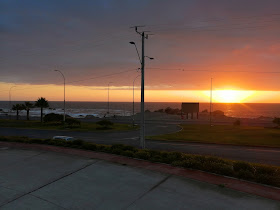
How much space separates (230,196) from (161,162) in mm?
4453

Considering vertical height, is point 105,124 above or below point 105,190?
below

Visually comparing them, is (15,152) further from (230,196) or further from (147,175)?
(230,196)

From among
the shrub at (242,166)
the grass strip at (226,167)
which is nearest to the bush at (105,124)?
the grass strip at (226,167)

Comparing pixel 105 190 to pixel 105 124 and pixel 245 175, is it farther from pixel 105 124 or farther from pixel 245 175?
pixel 105 124

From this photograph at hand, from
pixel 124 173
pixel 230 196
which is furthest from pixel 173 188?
pixel 124 173

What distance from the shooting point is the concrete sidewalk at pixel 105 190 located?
268 inches

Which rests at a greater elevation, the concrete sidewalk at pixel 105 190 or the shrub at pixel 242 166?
Answer: the shrub at pixel 242 166

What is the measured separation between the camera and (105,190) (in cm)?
785

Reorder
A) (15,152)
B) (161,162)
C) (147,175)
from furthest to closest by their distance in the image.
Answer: (15,152) → (161,162) → (147,175)

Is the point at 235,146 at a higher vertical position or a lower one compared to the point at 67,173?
lower

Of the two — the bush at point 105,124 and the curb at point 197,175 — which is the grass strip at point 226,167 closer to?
the curb at point 197,175

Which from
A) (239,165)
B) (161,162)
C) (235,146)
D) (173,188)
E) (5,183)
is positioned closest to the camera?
(173,188)

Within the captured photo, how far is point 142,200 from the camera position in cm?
711

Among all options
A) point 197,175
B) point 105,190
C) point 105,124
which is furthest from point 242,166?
point 105,124
